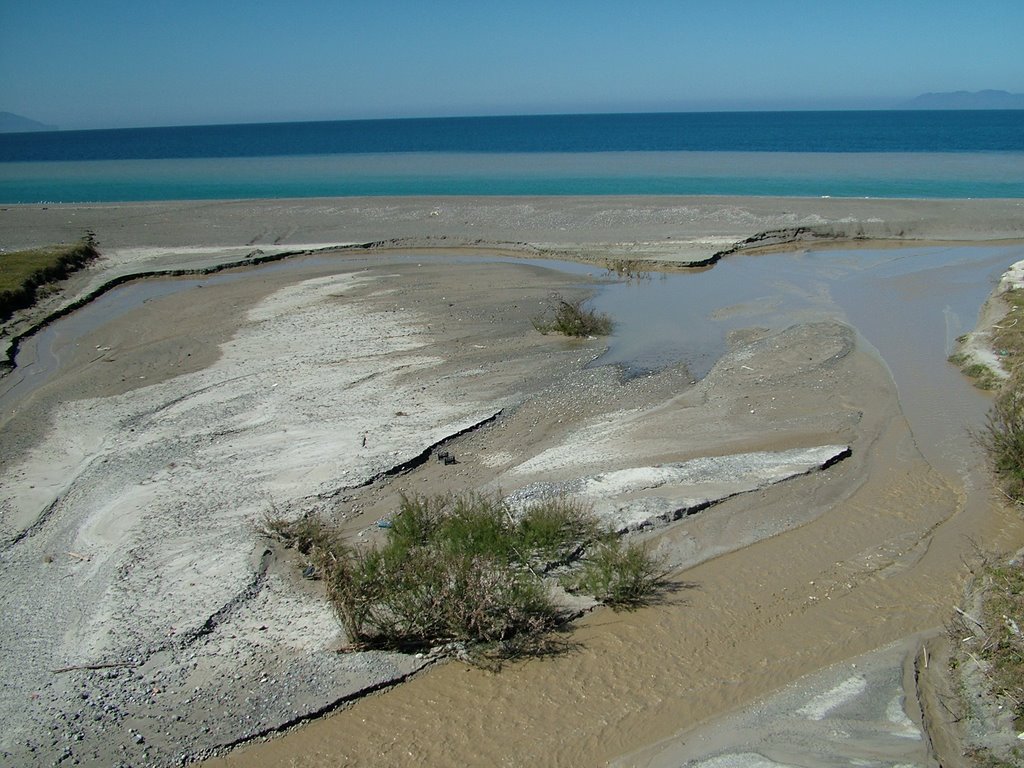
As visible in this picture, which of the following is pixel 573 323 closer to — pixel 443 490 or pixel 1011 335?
pixel 443 490

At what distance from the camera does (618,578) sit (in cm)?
677

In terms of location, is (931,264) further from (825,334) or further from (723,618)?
(723,618)

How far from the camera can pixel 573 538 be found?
7.47m

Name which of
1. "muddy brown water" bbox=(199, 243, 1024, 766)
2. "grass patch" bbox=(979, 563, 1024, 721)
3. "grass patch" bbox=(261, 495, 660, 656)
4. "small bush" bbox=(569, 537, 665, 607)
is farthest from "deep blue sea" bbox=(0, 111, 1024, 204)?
"small bush" bbox=(569, 537, 665, 607)

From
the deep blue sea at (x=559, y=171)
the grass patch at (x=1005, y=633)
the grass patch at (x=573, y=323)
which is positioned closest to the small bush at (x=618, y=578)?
the grass patch at (x=1005, y=633)

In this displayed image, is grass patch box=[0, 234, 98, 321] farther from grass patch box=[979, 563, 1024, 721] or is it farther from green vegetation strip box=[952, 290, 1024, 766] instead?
grass patch box=[979, 563, 1024, 721]

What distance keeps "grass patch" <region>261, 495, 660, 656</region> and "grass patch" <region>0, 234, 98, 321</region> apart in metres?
12.8

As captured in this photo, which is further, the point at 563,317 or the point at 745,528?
the point at 563,317

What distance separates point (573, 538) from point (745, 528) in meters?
1.72

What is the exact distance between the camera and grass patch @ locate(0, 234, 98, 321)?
17.4 meters

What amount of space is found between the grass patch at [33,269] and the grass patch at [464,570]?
42.1ft

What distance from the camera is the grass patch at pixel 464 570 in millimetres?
6207

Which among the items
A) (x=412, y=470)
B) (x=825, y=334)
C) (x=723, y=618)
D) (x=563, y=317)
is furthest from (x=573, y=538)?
(x=825, y=334)

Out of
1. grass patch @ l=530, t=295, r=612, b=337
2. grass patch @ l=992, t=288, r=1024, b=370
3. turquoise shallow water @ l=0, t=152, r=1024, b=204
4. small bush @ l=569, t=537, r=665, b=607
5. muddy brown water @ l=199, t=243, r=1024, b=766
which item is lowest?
muddy brown water @ l=199, t=243, r=1024, b=766
